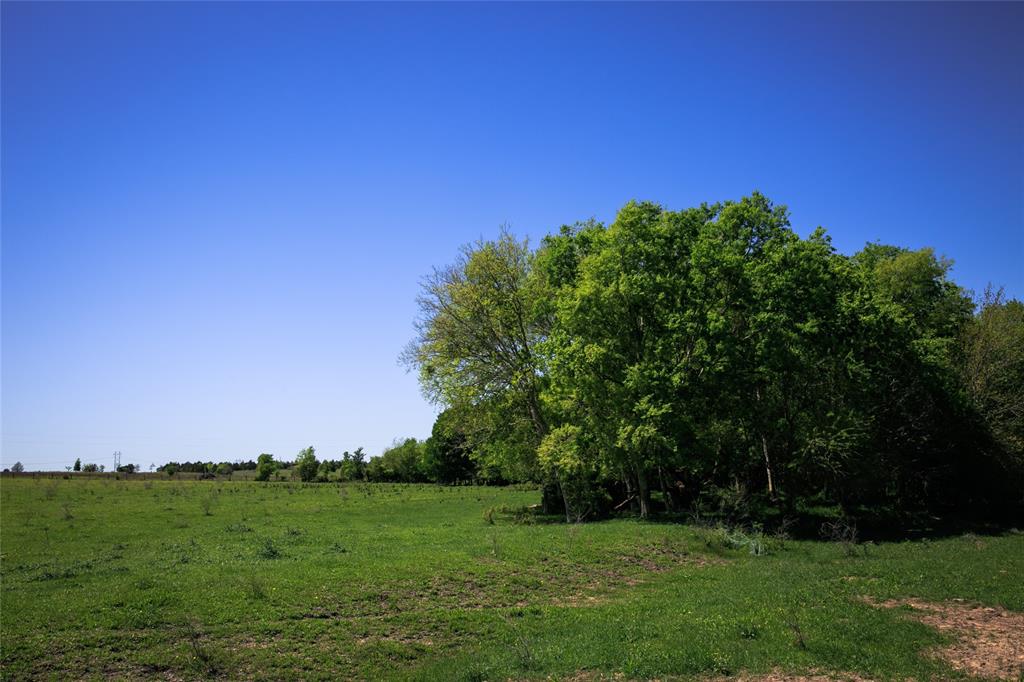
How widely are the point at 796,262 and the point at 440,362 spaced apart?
23532 millimetres

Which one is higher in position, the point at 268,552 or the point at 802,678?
the point at 268,552

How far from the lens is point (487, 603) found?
61.3 feet

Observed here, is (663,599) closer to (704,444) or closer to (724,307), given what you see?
(704,444)

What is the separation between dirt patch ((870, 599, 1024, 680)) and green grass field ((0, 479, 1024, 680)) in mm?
358

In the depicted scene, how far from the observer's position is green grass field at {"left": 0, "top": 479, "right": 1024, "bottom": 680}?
13727 millimetres

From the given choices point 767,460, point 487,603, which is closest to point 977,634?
point 487,603

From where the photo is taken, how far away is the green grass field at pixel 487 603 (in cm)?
1373

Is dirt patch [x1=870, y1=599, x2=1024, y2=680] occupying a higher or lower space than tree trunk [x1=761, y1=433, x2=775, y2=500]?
lower

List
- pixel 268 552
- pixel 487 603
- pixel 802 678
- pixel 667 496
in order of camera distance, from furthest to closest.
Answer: pixel 667 496 → pixel 268 552 → pixel 487 603 → pixel 802 678

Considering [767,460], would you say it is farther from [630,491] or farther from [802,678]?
[802,678]

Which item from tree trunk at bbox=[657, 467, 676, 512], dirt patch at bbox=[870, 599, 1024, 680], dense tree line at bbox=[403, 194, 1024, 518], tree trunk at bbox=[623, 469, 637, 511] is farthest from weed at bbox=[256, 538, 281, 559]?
tree trunk at bbox=[657, 467, 676, 512]

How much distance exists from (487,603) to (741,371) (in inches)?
858

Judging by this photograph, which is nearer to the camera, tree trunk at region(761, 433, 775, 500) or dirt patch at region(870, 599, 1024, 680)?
dirt patch at region(870, 599, 1024, 680)

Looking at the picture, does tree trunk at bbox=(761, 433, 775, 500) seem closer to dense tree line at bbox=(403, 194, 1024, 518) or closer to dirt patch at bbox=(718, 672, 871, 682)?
dense tree line at bbox=(403, 194, 1024, 518)
